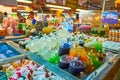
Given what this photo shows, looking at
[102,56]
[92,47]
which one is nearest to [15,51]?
[92,47]

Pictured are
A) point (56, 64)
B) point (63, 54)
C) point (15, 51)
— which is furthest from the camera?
point (15, 51)

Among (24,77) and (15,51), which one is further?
(15,51)

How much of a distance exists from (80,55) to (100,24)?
14.8 feet

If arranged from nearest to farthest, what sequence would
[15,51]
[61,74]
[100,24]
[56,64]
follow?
[61,74]
[56,64]
[15,51]
[100,24]

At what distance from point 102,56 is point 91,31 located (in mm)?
2617

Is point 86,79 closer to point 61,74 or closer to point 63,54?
point 61,74

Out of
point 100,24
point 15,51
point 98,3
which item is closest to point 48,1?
point 100,24

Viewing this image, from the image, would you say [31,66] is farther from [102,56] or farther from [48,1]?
[48,1]

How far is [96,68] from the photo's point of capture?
6.16ft

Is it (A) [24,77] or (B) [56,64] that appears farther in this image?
(B) [56,64]

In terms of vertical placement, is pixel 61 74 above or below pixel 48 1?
below

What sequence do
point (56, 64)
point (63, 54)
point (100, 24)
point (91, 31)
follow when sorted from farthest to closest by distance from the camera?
point (100, 24), point (91, 31), point (63, 54), point (56, 64)

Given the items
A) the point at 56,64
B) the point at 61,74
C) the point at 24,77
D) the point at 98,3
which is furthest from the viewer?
the point at 98,3

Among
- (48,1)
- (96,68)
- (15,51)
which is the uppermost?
(48,1)
